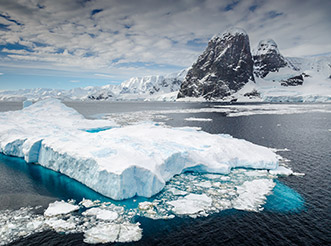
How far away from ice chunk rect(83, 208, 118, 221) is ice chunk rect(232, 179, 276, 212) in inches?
318

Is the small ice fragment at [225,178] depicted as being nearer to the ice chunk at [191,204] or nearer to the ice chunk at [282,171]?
the ice chunk at [191,204]

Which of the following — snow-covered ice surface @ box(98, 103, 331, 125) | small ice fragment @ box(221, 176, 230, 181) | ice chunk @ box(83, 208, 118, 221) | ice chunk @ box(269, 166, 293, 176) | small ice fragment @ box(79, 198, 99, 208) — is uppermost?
snow-covered ice surface @ box(98, 103, 331, 125)

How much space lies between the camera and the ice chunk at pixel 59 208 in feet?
44.1

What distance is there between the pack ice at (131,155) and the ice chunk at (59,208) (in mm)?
2653

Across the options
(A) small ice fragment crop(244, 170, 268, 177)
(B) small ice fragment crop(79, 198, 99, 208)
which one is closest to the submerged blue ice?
(A) small ice fragment crop(244, 170, 268, 177)

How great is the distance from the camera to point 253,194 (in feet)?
52.2

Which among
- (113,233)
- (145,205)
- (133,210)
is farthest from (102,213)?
(145,205)

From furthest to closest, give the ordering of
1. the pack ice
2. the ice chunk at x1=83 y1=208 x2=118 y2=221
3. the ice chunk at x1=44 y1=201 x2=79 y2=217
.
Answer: the pack ice < the ice chunk at x1=44 y1=201 x2=79 y2=217 < the ice chunk at x1=83 y1=208 x2=118 y2=221

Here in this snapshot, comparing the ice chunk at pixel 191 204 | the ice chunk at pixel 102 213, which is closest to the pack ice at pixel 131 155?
the ice chunk at pixel 102 213

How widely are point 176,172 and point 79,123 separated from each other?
23421 millimetres

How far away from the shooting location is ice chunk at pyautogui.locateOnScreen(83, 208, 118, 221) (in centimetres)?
1305

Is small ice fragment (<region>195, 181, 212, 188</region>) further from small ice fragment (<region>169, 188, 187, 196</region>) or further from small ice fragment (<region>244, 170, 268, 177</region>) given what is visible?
small ice fragment (<region>244, 170, 268, 177</region>)

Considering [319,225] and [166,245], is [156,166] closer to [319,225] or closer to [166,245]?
[166,245]

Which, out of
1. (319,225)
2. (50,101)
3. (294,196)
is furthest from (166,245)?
(50,101)
